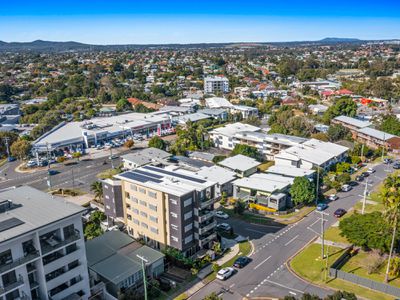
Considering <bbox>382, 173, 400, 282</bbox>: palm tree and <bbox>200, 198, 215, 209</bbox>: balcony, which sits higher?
<bbox>382, 173, 400, 282</bbox>: palm tree

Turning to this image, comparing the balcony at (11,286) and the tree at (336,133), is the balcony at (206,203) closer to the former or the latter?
the balcony at (11,286)

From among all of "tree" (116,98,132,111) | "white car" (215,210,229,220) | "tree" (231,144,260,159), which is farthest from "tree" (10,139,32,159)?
"tree" (116,98,132,111)

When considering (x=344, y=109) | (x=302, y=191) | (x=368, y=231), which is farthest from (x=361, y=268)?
(x=344, y=109)

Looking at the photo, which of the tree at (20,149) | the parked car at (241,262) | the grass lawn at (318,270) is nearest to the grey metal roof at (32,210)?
the parked car at (241,262)

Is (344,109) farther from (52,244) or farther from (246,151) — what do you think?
(52,244)

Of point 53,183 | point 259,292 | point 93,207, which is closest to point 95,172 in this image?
point 53,183

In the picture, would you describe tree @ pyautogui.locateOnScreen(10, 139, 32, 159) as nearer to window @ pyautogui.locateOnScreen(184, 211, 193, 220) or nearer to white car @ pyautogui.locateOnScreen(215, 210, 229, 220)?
white car @ pyautogui.locateOnScreen(215, 210, 229, 220)

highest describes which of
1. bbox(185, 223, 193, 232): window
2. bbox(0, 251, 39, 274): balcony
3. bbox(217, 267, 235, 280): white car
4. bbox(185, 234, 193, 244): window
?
bbox(0, 251, 39, 274): balcony

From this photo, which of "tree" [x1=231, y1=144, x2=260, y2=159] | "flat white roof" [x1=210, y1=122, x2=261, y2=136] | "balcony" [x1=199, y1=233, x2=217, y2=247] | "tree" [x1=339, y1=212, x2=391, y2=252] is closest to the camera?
"tree" [x1=339, y1=212, x2=391, y2=252]
